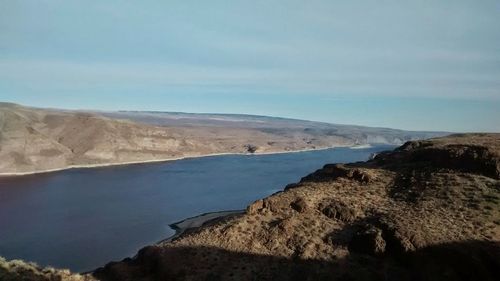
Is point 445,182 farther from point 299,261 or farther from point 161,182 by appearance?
point 161,182

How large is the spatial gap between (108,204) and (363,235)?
54.6m

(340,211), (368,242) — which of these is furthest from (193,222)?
(368,242)

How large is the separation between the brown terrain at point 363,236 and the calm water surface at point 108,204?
18877 mm

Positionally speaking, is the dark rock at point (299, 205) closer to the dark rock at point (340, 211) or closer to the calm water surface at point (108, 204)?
the dark rock at point (340, 211)

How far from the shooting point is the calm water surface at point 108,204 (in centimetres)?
4500

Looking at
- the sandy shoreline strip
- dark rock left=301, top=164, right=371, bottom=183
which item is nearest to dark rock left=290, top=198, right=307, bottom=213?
dark rock left=301, top=164, right=371, bottom=183

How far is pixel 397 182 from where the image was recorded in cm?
2744

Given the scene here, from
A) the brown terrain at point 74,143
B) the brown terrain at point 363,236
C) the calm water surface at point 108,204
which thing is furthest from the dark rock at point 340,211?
the brown terrain at point 74,143

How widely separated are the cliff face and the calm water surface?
19255mm

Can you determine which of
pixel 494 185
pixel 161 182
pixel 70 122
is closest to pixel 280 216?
pixel 494 185

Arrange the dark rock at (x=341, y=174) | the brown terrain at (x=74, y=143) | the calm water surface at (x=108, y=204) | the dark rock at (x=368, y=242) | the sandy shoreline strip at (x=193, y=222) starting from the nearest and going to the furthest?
the dark rock at (x=368, y=242) < the dark rock at (x=341, y=174) < the calm water surface at (x=108, y=204) < the sandy shoreline strip at (x=193, y=222) < the brown terrain at (x=74, y=143)

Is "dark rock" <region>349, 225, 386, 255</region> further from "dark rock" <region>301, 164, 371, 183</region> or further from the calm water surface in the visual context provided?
the calm water surface

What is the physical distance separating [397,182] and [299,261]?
886 cm

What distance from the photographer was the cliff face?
20250 millimetres
